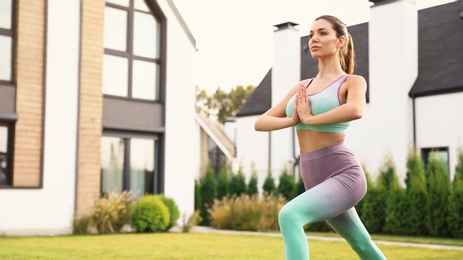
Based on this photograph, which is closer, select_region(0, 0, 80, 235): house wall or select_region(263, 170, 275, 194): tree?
select_region(0, 0, 80, 235): house wall

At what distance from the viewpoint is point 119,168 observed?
57.5 ft

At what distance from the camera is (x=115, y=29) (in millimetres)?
17516

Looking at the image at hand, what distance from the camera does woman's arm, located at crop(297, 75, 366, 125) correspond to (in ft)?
12.1

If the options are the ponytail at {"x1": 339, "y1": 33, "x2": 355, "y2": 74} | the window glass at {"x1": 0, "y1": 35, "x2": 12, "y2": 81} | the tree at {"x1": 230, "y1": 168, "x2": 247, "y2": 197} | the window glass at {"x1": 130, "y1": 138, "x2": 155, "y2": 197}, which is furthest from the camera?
the tree at {"x1": 230, "y1": 168, "x2": 247, "y2": 197}

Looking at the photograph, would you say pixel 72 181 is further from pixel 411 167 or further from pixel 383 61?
pixel 383 61

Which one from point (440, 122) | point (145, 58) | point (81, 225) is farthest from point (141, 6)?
point (440, 122)

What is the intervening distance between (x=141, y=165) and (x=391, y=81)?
26.6 feet

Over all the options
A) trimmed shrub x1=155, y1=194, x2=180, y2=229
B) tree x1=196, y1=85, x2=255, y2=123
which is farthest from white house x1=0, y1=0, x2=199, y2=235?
tree x1=196, y1=85, x2=255, y2=123

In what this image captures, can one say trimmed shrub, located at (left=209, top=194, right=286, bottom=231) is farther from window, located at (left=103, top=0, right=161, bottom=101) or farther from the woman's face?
the woman's face

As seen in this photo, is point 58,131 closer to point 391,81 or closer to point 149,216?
point 149,216

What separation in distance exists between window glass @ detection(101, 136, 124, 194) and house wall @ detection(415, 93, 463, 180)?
28.8ft

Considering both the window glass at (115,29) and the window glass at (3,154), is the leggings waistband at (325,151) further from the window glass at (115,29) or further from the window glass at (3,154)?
the window glass at (115,29)

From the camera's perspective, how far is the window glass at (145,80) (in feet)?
58.4

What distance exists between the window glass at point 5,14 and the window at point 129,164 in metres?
3.64
